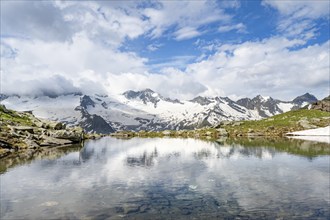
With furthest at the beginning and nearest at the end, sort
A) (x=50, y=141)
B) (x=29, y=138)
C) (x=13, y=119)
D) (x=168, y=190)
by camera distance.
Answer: (x=13, y=119) < (x=50, y=141) < (x=29, y=138) < (x=168, y=190)

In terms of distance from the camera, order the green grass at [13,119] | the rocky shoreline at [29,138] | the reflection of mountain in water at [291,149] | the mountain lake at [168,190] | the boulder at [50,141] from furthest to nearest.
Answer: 1. the green grass at [13,119]
2. the boulder at [50,141]
3. the rocky shoreline at [29,138]
4. the reflection of mountain in water at [291,149]
5. the mountain lake at [168,190]

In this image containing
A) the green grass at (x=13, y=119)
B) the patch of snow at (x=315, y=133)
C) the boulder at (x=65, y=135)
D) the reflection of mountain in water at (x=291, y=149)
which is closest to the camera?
the reflection of mountain in water at (x=291, y=149)

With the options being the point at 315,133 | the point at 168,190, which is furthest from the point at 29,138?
the point at 315,133

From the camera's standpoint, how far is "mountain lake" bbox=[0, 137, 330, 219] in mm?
35906

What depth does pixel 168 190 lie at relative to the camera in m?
46.6

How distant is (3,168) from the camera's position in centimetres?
6788

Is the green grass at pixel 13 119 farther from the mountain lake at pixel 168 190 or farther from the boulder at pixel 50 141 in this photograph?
the mountain lake at pixel 168 190

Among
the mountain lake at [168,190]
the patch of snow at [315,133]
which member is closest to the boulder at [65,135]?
the mountain lake at [168,190]

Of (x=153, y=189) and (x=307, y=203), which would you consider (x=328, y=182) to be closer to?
(x=307, y=203)

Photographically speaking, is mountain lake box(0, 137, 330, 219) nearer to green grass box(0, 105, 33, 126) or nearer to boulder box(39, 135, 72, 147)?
boulder box(39, 135, 72, 147)

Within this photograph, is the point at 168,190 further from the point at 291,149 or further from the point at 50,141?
the point at 50,141

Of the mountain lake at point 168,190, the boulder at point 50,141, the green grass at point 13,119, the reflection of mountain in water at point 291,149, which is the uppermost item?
the green grass at point 13,119

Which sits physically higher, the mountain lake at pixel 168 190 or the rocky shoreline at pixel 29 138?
the rocky shoreline at pixel 29 138

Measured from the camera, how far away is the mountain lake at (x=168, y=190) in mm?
35906
